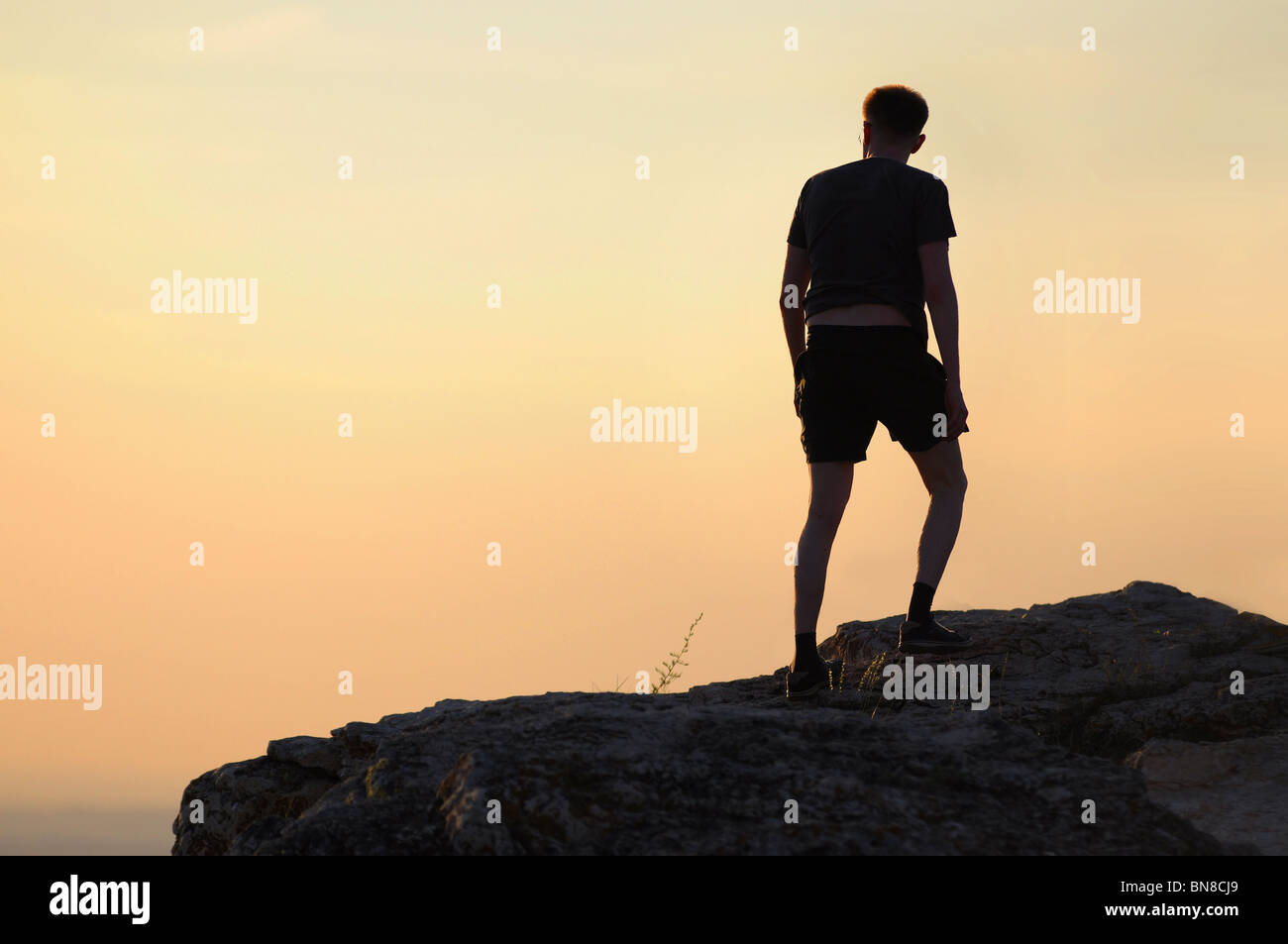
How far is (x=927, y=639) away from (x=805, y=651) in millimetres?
742

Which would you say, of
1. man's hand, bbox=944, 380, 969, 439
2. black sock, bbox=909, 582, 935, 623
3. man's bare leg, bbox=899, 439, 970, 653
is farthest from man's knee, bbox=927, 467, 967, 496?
black sock, bbox=909, 582, 935, 623

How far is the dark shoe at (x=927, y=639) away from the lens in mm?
5973

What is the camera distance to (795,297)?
601cm

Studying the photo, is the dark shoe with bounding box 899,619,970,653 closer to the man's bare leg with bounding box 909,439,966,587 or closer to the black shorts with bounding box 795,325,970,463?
the man's bare leg with bounding box 909,439,966,587

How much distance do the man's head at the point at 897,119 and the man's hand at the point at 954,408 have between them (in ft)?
3.54

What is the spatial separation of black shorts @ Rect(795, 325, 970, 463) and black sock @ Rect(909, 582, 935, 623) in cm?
70

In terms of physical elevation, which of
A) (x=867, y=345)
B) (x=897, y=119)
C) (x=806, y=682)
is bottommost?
(x=806, y=682)

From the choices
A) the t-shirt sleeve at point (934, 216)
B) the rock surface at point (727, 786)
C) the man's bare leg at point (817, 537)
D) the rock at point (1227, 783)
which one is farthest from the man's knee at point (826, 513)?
the rock at point (1227, 783)

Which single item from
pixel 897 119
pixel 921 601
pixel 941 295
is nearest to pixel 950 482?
pixel 921 601

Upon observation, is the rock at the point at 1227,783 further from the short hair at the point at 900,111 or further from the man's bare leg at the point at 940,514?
the short hair at the point at 900,111

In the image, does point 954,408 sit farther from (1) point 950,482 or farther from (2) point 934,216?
(2) point 934,216
